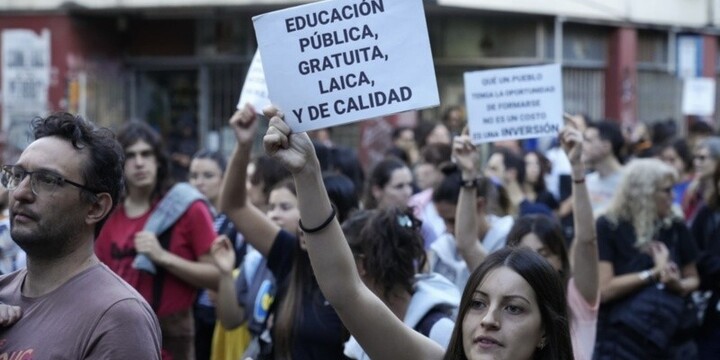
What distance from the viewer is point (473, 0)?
64.7ft

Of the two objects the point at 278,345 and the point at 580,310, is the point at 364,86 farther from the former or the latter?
the point at 580,310

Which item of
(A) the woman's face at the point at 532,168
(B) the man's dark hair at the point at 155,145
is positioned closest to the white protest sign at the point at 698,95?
(A) the woman's face at the point at 532,168

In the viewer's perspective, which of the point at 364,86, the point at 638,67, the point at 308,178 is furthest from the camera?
the point at 638,67

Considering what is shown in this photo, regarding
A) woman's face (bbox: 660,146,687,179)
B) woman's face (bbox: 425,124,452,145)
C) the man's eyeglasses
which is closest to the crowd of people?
the man's eyeglasses

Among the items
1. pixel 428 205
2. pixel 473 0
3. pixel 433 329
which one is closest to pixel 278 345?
pixel 433 329

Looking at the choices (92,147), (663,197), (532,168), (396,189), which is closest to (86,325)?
(92,147)

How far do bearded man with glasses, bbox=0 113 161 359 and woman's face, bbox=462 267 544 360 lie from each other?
3.01ft

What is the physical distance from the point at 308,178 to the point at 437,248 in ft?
11.0

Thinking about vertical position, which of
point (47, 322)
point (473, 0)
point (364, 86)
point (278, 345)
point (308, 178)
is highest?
point (473, 0)

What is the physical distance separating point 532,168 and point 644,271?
14.8ft

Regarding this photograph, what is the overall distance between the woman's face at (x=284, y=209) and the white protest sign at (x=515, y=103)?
122 cm

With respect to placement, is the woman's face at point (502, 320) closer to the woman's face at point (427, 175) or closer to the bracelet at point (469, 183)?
the bracelet at point (469, 183)

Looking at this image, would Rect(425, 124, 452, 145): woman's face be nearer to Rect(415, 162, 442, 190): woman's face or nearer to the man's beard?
Rect(415, 162, 442, 190): woman's face

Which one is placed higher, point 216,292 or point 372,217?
point 372,217
